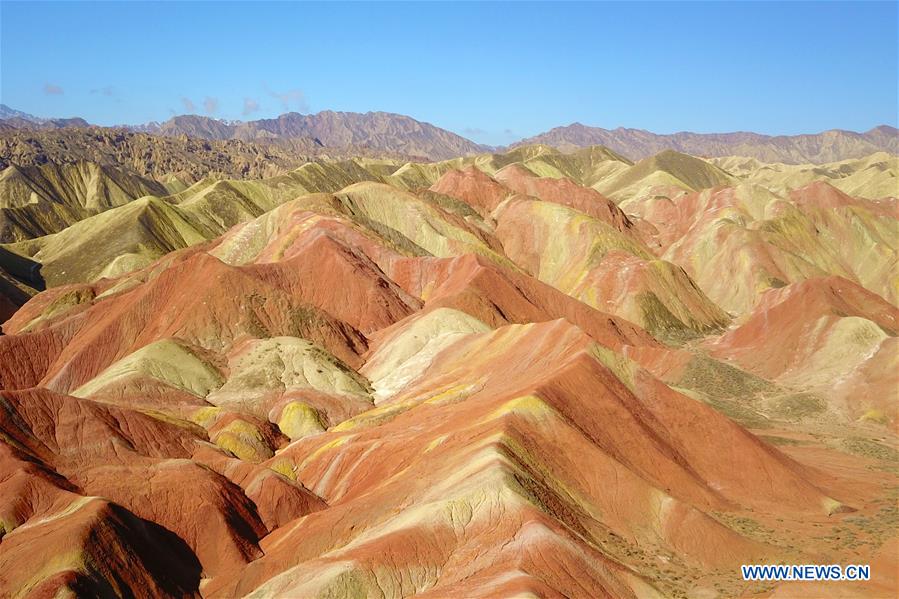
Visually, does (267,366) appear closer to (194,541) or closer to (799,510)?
(194,541)

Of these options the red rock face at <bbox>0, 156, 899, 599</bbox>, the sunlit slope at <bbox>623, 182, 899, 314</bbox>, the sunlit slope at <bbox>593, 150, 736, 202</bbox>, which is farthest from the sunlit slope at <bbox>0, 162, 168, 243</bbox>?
the sunlit slope at <bbox>623, 182, 899, 314</bbox>

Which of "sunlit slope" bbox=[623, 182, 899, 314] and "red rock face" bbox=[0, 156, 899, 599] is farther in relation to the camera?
"sunlit slope" bbox=[623, 182, 899, 314]

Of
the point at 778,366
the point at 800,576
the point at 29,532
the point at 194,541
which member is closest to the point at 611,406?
the point at 800,576

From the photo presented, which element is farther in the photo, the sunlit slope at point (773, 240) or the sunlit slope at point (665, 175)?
the sunlit slope at point (665, 175)

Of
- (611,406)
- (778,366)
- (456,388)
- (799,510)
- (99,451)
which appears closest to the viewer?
(799,510)

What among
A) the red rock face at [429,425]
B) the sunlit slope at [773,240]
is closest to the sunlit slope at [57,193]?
the red rock face at [429,425]

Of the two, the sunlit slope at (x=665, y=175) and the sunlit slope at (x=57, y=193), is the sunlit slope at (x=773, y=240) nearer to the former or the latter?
the sunlit slope at (x=665, y=175)

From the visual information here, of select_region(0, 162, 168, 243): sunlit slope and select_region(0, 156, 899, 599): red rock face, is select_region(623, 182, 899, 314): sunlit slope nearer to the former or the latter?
select_region(0, 156, 899, 599): red rock face

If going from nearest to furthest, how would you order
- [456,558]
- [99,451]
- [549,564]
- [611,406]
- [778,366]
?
[549,564] → [456,558] → [611,406] → [99,451] → [778,366]
